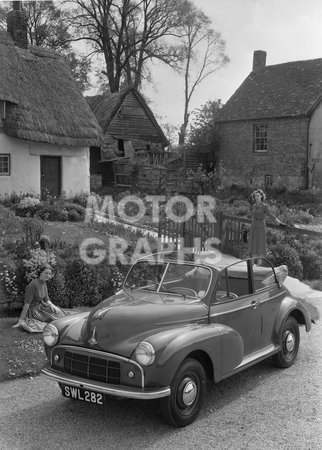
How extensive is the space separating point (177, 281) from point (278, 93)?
90.1ft

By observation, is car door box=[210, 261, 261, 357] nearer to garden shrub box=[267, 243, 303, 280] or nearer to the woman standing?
the woman standing

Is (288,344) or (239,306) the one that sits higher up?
(239,306)

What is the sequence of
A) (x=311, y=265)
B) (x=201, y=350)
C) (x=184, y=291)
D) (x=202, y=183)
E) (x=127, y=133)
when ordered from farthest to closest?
(x=127, y=133), (x=202, y=183), (x=311, y=265), (x=184, y=291), (x=201, y=350)

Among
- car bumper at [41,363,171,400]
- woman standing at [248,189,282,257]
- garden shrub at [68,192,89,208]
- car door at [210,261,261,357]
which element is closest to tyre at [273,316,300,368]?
car door at [210,261,261,357]

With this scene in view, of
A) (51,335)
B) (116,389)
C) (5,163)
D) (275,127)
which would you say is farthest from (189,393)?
(275,127)

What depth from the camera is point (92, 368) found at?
5203mm

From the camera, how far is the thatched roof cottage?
20.4 meters

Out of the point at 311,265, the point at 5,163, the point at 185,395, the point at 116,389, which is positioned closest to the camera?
the point at 116,389

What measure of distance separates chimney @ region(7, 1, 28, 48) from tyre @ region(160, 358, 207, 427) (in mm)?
20999

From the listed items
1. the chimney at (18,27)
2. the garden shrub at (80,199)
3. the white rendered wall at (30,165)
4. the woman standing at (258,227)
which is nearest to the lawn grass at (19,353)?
the woman standing at (258,227)

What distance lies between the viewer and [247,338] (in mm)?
6145

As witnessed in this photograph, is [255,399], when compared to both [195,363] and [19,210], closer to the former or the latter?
[195,363]

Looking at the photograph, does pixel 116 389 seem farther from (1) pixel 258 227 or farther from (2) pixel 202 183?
(2) pixel 202 183

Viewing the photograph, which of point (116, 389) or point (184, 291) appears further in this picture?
point (184, 291)
